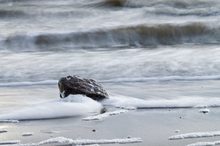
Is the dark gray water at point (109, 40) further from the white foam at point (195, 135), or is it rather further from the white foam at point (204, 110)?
the white foam at point (195, 135)

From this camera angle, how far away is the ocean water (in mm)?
5615

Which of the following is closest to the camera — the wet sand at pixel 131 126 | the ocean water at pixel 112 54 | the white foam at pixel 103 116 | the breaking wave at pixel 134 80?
the wet sand at pixel 131 126

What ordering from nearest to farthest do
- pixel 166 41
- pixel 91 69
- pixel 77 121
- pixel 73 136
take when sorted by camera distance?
pixel 73 136
pixel 77 121
pixel 91 69
pixel 166 41

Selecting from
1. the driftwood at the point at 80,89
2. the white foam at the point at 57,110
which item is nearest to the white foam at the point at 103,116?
the white foam at the point at 57,110

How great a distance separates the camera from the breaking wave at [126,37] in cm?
1206

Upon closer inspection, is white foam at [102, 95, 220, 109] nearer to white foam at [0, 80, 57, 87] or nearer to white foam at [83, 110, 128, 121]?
white foam at [83, 110, 128, 121]

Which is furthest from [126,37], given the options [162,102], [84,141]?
[84,141]

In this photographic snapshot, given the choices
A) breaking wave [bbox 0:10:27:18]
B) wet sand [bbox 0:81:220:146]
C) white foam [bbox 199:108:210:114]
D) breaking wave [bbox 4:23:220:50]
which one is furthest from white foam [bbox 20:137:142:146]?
breaking wave [bbox 0:10:27:18]

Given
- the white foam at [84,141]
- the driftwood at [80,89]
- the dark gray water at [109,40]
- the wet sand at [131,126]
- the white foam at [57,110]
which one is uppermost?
the dark gray water at [109,40]

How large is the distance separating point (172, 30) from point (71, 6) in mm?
5818

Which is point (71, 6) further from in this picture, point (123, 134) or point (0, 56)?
point (123, 134)

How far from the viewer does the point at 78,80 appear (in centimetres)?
581

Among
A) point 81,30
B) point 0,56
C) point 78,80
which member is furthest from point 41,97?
point 81,30

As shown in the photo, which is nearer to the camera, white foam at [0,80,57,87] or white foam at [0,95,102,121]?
white foam at [0,95,102,121]
